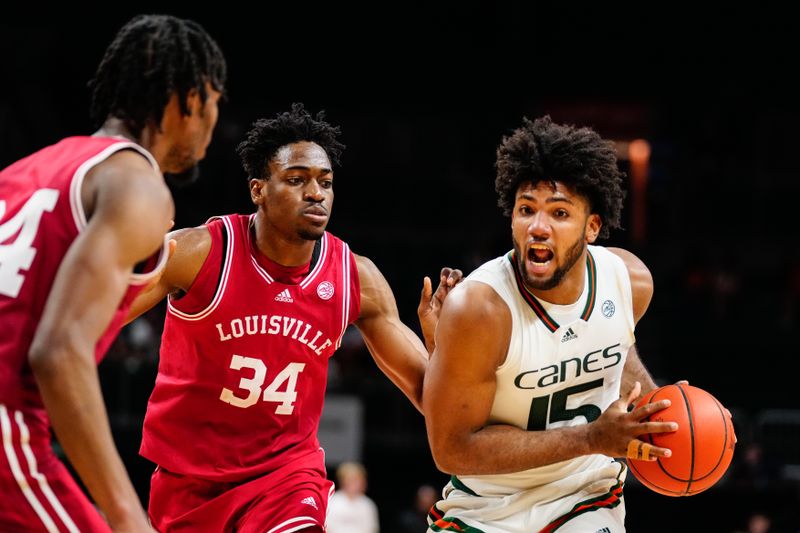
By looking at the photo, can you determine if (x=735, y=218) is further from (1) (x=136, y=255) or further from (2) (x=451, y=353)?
(1) (x=136, y=255)

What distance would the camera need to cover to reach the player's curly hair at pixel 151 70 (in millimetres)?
2768

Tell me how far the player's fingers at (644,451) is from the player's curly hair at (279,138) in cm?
211

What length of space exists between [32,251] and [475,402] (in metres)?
1.90

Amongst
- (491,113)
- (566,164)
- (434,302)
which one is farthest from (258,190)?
(491,113)

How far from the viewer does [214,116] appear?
290 centimetres

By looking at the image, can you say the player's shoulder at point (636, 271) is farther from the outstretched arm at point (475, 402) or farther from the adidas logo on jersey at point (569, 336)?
the outstretched arm at point (475, 402)

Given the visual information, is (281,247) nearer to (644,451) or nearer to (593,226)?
(593,226)

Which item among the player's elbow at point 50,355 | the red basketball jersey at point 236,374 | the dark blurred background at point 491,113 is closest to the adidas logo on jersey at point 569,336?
the red basketball jersey at point 236,374

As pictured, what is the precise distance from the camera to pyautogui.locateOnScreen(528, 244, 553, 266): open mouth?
158 inches

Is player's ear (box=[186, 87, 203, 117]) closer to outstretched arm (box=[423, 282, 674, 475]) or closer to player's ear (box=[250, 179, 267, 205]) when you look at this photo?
outstretched arm (box=[423, 282, 674, 475])

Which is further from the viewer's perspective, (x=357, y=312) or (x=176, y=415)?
(x=357, y=312)

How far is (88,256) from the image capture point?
7.90 feet

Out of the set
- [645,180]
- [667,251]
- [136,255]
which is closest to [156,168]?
[136,255]

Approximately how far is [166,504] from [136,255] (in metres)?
2.32
